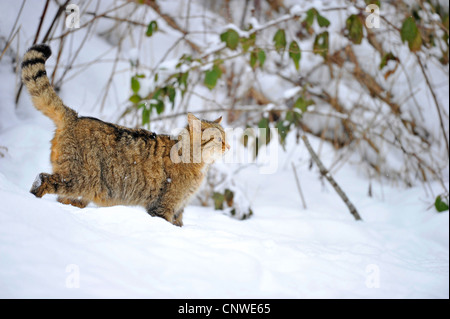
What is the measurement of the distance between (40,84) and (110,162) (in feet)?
2.13

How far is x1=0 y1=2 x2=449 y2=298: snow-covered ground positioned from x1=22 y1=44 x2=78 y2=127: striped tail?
0.42 meters

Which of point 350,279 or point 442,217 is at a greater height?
point 442,217

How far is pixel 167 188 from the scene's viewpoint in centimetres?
297

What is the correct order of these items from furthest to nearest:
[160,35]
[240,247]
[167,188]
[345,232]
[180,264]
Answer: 1. [160,35]
2. [345,232]
3. [167,188]
4. [240,247]
5. [180,264]

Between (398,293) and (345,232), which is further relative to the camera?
(345,232)

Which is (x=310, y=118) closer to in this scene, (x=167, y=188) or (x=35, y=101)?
(x=167, y=188)

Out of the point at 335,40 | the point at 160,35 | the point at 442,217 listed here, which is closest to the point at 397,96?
the point at 335,40

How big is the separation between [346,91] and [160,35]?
3.09 meters

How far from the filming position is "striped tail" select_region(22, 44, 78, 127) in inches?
98.7

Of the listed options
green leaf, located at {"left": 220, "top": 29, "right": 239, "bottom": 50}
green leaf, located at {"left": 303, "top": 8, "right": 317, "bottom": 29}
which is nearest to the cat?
green leaf, located at {"left": 220, "top": 29, "right": 239, "bottom": 50}

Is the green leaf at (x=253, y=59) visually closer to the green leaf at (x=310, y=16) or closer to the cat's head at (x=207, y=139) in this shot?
the green leaf at (x=310, y=16)

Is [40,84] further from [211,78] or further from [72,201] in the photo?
[211,78]

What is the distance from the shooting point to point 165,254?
1.88m

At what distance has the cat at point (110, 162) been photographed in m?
2.53
